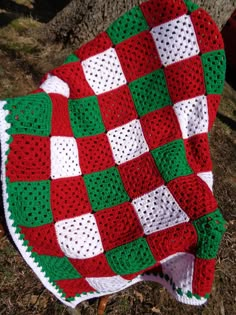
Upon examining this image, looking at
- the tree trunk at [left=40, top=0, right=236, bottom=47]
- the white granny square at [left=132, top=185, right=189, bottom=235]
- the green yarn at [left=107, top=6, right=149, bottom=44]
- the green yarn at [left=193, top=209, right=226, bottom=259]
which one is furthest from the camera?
the tree trunk at [left=40, top=0, right=236, bottom=47]

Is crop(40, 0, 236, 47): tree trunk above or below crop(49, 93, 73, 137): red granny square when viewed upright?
above

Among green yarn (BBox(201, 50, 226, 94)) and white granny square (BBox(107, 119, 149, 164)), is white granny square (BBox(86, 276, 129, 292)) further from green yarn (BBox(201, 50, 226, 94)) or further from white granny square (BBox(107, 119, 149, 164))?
green yarn (BBox(201, 50, 226, 94))

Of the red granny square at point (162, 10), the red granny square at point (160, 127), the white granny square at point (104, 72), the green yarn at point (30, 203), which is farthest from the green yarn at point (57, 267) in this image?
the red granny square at point (162, 10)

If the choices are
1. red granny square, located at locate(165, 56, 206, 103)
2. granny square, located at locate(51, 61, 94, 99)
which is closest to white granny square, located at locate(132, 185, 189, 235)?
red granny square, located at locate(165, 56, 206, 103)

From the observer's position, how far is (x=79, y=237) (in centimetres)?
123

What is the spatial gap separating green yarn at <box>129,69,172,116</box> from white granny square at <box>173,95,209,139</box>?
6 centimetres

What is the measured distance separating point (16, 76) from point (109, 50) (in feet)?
3.34

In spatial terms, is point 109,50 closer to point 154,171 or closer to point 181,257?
point 154,171

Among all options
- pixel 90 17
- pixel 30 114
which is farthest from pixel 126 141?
pixel 90 17

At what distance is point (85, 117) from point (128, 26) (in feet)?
1.19

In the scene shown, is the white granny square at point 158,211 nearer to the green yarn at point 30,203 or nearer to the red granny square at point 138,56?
the green yarn at point 30,203

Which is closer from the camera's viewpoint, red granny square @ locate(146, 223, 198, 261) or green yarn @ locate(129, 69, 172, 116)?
red granny square @ locate(146, 223, 198, 261)

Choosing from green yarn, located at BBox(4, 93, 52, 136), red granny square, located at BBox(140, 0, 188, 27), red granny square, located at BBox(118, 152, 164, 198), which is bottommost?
red granny square, located at BBox(118, 152, 164, 198)

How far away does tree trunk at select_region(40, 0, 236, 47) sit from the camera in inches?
68.7
